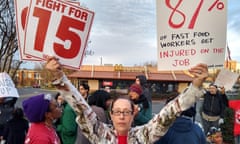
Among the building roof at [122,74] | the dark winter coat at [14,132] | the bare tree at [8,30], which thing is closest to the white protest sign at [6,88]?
the dark winter coat at [14,132]

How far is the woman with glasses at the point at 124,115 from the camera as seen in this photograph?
312 cm

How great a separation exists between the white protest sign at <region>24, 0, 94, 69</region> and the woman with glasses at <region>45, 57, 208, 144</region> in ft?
0.83

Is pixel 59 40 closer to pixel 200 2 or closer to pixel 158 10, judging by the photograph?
pixel 158 10

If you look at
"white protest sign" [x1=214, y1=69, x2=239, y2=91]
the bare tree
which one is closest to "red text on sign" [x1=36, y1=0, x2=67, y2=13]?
"white protest sign" [x1=214, y1=69, x2=239, y2=91]

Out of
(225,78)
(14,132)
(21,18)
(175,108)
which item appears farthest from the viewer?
(14,132)

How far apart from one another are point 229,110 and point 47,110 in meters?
8.19

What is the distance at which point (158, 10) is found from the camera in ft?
12.3

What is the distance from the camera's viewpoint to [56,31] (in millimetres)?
3557

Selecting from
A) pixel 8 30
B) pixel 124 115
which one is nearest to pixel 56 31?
→ pixel 124 115

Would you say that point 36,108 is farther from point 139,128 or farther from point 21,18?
point 139,128

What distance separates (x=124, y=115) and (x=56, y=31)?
0.97 meters

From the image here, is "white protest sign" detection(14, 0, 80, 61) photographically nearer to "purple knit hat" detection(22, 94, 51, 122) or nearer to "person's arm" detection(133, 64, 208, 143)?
"purple knit hat" detection(22, 94, 51, 122)

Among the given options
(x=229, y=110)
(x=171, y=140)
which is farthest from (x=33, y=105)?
(x=229, y=110)

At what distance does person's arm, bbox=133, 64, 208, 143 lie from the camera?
3105mm
